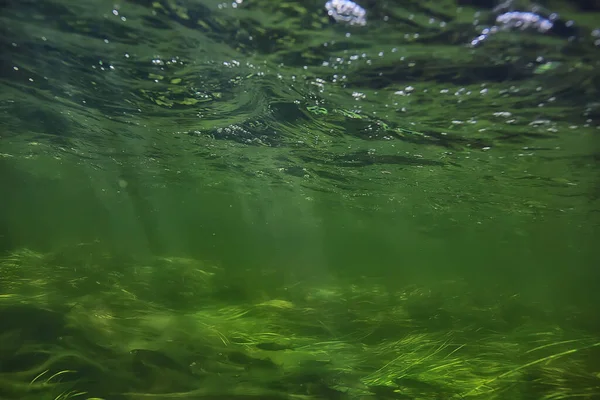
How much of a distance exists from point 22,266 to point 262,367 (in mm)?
9632

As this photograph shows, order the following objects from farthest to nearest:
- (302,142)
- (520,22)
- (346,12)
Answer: (302,142), (346,12), (520,22)

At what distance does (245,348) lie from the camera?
755 cm

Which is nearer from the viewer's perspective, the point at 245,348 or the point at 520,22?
the point at 520,22

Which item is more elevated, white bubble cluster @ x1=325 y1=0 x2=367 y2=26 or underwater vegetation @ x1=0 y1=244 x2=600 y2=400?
white bubble cluster @ x1=325 y1=0 x2=367 y2=26

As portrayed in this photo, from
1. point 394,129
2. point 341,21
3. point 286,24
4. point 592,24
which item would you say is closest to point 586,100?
point 592,24

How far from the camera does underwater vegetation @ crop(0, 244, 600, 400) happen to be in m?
6.10

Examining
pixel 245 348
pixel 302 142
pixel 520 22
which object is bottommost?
pixel 245 348

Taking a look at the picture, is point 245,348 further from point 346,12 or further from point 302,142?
point 302,142

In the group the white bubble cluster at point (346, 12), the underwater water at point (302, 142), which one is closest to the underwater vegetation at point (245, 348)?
the underwater water at point (302, 142)

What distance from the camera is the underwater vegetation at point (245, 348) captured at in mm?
6098

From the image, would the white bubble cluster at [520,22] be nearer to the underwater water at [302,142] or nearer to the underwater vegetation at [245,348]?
the underwater water at [302,142]

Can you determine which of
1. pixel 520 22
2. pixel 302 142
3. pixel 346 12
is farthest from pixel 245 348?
pixel 302 142

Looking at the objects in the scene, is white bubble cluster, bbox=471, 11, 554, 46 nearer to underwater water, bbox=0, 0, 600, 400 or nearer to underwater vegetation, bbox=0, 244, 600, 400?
underwater water, bbox=0, 0, 600, 400

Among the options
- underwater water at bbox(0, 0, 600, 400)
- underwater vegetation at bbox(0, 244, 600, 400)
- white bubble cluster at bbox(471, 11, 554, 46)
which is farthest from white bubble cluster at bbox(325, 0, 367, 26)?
underwater vegetation at bbox(0, 244, 600, 400)
